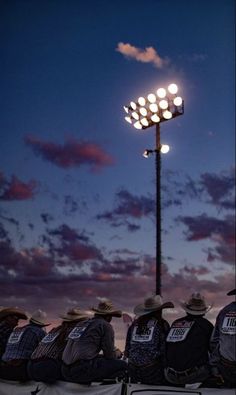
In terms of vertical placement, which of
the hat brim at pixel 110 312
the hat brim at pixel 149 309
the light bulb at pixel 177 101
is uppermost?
the light bulb at pixel 177 101

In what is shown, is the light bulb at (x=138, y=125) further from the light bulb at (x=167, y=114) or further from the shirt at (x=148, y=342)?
the shirt at (x=148, y=342)

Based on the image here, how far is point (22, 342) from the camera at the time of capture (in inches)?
275

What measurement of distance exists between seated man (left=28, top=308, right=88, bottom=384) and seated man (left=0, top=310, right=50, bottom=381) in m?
0.20

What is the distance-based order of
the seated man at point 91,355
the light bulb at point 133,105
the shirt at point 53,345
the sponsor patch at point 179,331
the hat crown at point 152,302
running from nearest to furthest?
the sponsor patch at point 179,331, the seated man at point 91,355, the hat crown at point 152,302, the shirt at point 53,345, the light bulb at point 133,105

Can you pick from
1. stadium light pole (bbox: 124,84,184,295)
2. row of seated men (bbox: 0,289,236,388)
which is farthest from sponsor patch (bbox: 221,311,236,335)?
stadium light pole (bbox: 124,84,184,295)

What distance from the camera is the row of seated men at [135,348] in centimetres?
556

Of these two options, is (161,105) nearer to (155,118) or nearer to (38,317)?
(155,118)

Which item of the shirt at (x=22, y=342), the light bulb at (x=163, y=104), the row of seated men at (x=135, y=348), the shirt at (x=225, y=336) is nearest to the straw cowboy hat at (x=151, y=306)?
the row of seated men at (x=135, y=348)

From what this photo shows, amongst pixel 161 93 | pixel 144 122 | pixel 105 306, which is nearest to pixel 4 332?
pixel 105 306

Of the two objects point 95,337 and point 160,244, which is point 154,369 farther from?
point 160,244

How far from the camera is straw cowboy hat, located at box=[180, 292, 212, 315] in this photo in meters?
5.91

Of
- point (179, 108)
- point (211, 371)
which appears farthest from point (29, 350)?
point (179, 108)

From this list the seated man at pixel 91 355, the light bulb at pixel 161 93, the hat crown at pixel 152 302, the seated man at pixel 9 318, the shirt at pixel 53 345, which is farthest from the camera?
the light bulb at pixel 161 93

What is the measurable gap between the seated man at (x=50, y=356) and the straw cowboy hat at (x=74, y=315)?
0.03m
